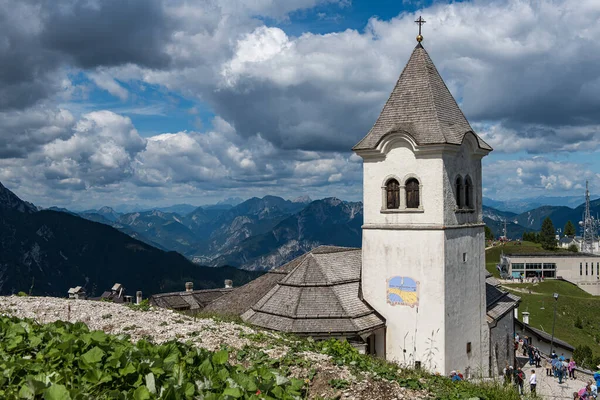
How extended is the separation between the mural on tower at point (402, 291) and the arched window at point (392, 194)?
3422mm

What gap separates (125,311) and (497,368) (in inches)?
780

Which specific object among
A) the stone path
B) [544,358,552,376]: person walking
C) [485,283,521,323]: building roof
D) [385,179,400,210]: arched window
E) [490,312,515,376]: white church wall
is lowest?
[544,358,552,376]: person walking

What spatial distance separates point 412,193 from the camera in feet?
76.3

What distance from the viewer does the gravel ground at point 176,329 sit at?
9.80m

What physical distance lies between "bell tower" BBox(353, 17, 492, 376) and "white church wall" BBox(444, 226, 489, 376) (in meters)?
0.05

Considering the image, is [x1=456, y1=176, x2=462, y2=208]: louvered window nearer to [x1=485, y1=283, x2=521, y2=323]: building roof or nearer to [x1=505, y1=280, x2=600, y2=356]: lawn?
[x1=485, y1=283, x2=521, y2=323]: building roof

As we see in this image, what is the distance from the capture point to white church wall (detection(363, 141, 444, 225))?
2250 cm

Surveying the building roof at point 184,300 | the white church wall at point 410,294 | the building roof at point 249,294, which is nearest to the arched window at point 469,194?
the white church wall at point 410,294

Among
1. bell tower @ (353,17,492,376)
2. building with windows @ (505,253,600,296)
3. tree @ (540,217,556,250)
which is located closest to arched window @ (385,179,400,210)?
bell tower @ (353,17,492,376)

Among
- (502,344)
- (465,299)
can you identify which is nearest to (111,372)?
(465,299)

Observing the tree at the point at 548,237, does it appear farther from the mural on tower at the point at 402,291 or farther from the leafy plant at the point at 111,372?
the leafy plant at the point at 111,372

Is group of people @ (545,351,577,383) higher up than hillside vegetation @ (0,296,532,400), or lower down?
lower down

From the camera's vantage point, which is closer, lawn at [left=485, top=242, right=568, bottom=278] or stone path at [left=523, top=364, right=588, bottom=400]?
stone path at [left=523, top=364, right=588, bottom=400]

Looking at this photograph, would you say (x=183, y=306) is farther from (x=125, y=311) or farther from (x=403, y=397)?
(x=403, y=397)
